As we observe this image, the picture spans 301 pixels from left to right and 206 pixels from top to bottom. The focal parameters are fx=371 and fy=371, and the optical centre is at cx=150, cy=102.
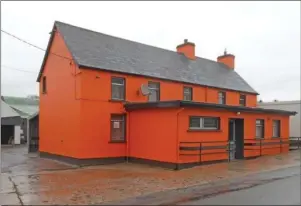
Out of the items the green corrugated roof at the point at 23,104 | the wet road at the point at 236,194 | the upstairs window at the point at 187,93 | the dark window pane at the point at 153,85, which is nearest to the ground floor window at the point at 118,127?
the dark window pane at the point at 153,85

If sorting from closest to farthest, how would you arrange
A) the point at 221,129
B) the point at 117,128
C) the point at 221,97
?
1. the point at 221,129
2. the point at 117,128
3. the point at 221,97

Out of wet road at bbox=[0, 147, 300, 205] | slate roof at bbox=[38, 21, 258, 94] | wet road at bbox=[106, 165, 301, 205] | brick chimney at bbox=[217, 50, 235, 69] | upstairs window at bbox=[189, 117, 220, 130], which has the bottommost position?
wet road at bbox=[0, 147, 300, 205]

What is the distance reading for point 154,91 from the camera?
21734mm

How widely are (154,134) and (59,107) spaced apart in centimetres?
612

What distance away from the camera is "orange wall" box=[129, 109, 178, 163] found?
17062 mm

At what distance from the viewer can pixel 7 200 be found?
10.2 m

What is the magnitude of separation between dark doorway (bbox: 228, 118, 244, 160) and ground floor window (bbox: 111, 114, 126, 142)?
19.6ft

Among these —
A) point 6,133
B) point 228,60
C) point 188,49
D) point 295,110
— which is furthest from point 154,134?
point 6,133

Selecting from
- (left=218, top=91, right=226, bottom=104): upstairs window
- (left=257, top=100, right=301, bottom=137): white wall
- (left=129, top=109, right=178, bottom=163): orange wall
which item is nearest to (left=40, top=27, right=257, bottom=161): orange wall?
(left=129, top=109, right=178, bottom=163): orange wall

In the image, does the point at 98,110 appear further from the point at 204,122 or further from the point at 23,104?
the point at 23,104

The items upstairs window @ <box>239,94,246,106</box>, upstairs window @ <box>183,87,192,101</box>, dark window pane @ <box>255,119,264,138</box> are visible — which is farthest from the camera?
upstairs window @ <box>239,94,246,106</box>

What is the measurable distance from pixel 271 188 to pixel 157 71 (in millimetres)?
12417

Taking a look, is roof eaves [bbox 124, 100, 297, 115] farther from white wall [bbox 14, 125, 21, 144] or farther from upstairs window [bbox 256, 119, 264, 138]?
white wall [bbox 14, 125, 21, 144]

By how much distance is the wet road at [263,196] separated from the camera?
30.5ft
